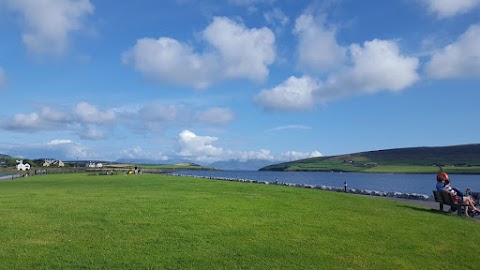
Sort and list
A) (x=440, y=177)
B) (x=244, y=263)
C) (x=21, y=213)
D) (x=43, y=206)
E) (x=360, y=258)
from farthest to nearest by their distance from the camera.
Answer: (x=440, y=177) → (x=43, y=206) → (x=21, y=213) → (x=360, y=258) → (x=244, y=263)

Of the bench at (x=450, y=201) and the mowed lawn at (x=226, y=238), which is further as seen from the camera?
the bench at (x=450, y=201)

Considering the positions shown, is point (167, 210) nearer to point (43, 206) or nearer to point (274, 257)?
point (43, 206)

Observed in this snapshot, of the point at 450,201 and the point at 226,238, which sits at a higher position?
the point at 450,201

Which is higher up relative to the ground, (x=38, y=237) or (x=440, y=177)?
(x=440, y=177)

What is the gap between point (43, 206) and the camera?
20375mm

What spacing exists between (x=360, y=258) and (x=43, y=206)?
15.6m

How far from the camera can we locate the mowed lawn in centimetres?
1077

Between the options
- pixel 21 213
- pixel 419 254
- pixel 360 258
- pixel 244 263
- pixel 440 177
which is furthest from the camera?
pixel 440 177

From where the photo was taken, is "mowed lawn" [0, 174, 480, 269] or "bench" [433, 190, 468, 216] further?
"bench" [433, 190, 468, 216]

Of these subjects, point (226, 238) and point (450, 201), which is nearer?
point (226, 238)

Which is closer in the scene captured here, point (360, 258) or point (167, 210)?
point (360, 258)

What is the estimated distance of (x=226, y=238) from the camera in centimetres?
1321

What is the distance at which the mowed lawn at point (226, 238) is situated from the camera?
1077 centimetres

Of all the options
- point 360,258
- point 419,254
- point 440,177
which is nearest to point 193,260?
point 360,258
